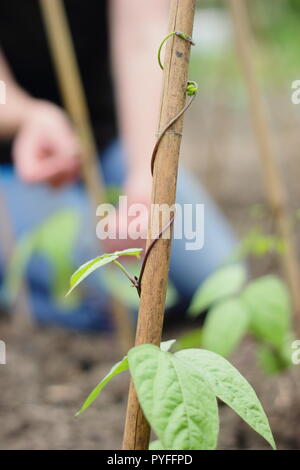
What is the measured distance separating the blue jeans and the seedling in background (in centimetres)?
141

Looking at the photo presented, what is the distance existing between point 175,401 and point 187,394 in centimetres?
1

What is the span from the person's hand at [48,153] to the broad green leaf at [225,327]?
21.8 inches

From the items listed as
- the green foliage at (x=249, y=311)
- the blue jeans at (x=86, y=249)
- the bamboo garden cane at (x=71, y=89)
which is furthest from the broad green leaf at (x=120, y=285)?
the green foliage at (x=249, y=311)

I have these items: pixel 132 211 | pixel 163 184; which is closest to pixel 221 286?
pixel 132 211

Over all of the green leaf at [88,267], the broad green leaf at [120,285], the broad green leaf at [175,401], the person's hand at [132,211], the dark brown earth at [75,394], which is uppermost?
the person's hand at [132,211]

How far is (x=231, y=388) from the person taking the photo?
515mm

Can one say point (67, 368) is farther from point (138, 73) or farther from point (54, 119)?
point (138, 73)

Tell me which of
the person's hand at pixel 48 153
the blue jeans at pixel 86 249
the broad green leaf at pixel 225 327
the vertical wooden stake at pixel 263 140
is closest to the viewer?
the broad green leaf at pixel 225 327

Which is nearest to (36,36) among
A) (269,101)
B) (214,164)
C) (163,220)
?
(214,164)

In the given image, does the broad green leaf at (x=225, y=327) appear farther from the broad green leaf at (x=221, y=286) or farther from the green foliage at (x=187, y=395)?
the green foliage at (x=187, y=395)

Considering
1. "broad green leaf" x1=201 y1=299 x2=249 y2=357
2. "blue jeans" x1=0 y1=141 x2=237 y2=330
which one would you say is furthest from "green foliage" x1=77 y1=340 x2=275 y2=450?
"blue jeans" x1=0 y1=141 x2=237 y2=330

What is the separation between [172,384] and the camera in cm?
49

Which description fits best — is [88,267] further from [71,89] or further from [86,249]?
[86,249]

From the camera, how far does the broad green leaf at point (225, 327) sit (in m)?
1.01
